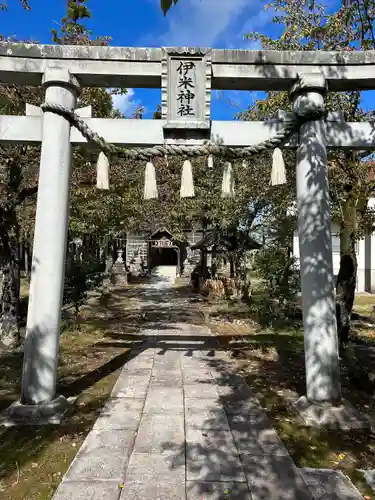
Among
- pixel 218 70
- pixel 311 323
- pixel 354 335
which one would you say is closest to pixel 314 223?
pixel 311 323

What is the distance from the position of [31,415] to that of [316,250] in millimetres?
4245

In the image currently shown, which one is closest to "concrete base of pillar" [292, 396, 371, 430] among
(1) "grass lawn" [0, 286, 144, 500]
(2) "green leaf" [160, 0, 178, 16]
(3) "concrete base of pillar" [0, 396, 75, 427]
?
(1) "grass lawn" [0, 286, 144, 500]

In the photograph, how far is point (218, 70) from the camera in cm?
522

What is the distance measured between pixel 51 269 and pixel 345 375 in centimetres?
525

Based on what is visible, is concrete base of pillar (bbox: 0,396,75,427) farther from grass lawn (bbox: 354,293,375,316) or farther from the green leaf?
grass lawn (bbox: 354,293,375,316)

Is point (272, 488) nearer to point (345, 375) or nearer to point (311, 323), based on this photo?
point (311, 323)

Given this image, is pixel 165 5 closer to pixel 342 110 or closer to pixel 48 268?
pixel 48 268

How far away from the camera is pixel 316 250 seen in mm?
4988

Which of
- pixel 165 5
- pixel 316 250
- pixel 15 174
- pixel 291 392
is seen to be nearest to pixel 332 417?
pixel 291 392

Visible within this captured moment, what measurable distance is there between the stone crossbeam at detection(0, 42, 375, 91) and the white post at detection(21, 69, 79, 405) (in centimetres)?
25

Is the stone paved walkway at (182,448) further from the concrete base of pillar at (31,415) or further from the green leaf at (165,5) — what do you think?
the green leaf at (165,5)

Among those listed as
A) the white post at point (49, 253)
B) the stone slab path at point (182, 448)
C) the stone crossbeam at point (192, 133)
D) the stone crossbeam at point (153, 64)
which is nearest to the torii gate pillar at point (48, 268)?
the white post at point (49, 253)

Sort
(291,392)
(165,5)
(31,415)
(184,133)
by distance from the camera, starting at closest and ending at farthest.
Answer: (165,5) < (31,415) < (184,133) < (291,392)

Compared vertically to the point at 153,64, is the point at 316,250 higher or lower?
lower
